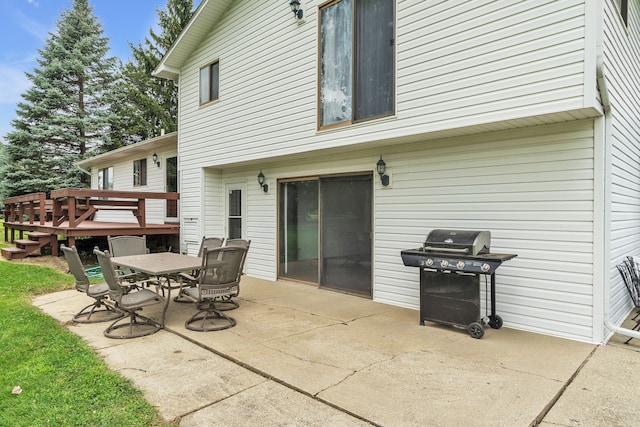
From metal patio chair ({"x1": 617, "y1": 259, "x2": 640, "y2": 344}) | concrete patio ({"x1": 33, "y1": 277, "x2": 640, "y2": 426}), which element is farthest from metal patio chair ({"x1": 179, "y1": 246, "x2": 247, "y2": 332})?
metal patio chair ({"x1": 617, "y1": 259, "x2": 640, "y2": 344})

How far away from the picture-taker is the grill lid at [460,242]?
4.48m

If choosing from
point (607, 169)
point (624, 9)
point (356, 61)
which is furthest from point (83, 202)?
point (624, 9)

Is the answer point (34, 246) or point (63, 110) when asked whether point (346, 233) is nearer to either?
point (34, 246)

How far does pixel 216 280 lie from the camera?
16.1ft

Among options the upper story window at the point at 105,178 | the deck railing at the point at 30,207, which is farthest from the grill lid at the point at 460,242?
the upper story window at the point at 105,178

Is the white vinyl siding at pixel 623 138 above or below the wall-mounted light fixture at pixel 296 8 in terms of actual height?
below

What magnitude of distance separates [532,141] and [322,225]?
3885 mm

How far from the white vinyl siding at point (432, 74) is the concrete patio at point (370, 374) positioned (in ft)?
8.50

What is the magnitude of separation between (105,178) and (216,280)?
14699 millimetres

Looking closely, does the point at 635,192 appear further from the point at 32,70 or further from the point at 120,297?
the point at 32,70

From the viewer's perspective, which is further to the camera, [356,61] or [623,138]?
[356,61]

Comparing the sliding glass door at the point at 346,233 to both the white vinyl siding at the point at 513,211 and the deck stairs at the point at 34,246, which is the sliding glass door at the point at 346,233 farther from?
the deck stairs at the point at 34,246

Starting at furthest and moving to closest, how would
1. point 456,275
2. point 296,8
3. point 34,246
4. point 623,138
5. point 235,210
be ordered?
point 34,246 < point 235,210 < point 296,8 < point 623,138 < point 456,275

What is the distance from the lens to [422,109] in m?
5.11
